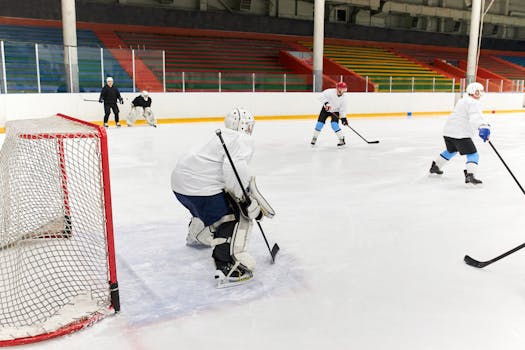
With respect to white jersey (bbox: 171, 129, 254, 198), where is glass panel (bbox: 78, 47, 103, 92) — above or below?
above

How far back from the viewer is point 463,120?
5492mm

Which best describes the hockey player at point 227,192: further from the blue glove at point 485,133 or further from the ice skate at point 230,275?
the blue glove at point 485,133

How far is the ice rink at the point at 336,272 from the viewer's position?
7.27ft

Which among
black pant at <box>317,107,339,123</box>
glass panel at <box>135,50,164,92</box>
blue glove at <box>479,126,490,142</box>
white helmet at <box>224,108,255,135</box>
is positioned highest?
glass panel at <box>135,50,164,92</box>

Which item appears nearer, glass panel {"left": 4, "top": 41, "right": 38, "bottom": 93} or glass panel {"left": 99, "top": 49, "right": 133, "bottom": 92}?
glass panel {"left": 4, "top": 41, "right": 38, "bottom": 93}

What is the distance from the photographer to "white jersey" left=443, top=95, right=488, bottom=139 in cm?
522

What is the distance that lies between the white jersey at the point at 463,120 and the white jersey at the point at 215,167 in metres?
3.35

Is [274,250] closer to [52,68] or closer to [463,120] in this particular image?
[463,120]

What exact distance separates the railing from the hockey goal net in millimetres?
8197

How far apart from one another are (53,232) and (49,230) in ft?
0.09

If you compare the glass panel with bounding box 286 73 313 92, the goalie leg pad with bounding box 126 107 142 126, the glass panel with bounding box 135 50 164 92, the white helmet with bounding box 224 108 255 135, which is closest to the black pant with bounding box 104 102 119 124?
the goalie leg pad with bounding box 126 107 142 126

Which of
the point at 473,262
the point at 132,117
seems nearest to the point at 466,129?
the point at 473,262

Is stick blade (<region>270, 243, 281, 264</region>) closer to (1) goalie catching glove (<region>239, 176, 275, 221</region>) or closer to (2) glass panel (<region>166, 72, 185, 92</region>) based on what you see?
(1) goalie catching glove (<region>239, 176, 275, 221</region>)

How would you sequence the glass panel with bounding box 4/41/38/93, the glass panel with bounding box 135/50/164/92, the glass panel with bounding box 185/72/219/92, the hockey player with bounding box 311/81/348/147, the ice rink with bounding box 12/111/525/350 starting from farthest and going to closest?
the glass panel with bounding box 185/72/219/92
the glass panel with bounding box 135/50/164/92
the glass panel with bounding box 4/41/38/93
the hockey player with bounding box 311/81/348/147
the ice rink with bounding box 12/111/525/350
